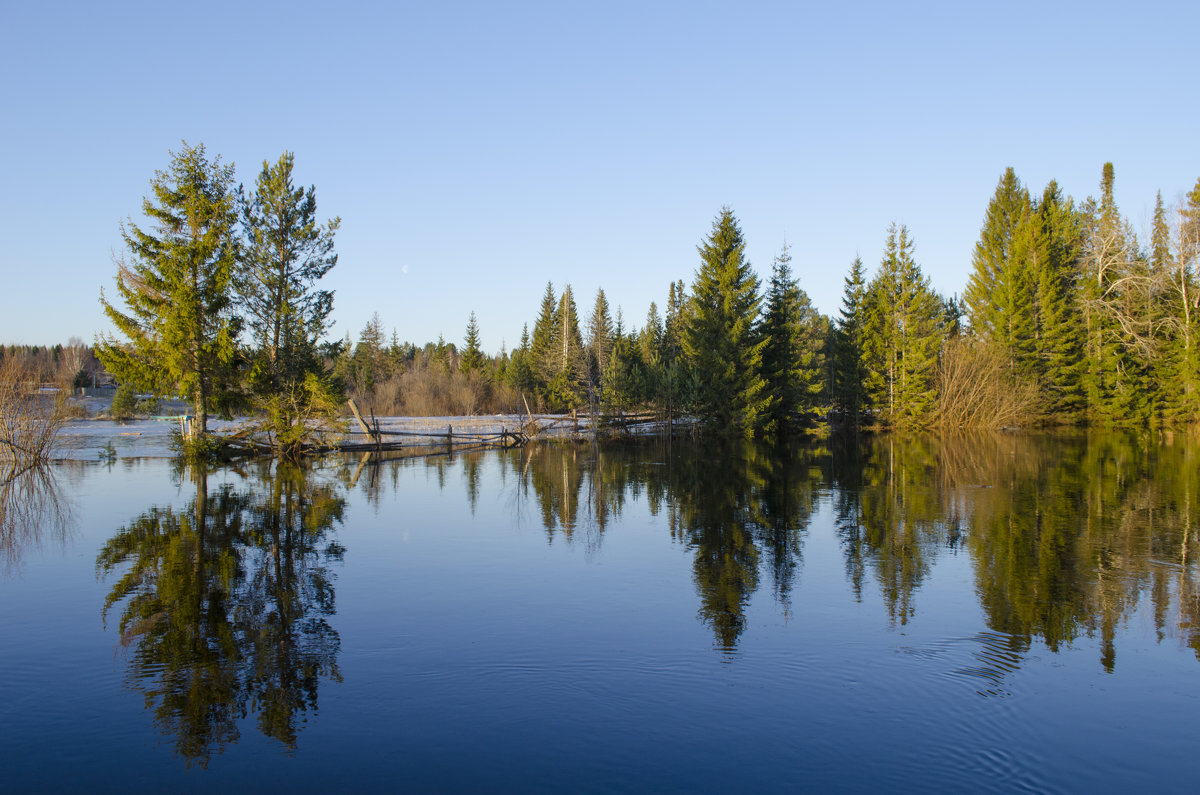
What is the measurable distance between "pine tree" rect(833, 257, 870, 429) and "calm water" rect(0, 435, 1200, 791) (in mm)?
31458

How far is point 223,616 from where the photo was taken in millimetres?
8680

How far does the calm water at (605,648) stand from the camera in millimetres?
5473

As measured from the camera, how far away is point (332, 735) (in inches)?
231

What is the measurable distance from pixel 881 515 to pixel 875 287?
1383 inches

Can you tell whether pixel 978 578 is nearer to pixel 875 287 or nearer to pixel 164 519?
pixel 164 519

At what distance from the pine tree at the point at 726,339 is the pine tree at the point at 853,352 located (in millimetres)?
9742

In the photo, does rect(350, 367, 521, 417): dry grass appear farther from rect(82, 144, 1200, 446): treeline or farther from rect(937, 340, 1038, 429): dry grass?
rect(937, 340, 1038, 429): dry grass

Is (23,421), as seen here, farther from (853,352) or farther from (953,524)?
(853,352)

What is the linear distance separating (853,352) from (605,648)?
42891mm

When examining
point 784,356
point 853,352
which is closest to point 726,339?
point 784,356

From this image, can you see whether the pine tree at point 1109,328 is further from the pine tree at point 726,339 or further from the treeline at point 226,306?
the treeline at point 226,306

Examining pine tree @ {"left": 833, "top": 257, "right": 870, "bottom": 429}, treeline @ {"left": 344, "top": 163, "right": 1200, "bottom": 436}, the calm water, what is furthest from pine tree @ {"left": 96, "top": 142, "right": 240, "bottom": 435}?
pine tree @ {"left": 833, "top": 257, "right": 870, "bottom": 429}

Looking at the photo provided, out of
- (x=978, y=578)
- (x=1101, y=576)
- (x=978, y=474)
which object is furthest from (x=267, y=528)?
(x=978, y=474)

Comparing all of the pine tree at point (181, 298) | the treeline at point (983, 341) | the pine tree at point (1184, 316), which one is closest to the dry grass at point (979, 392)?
the treeline at point (983, 341)
